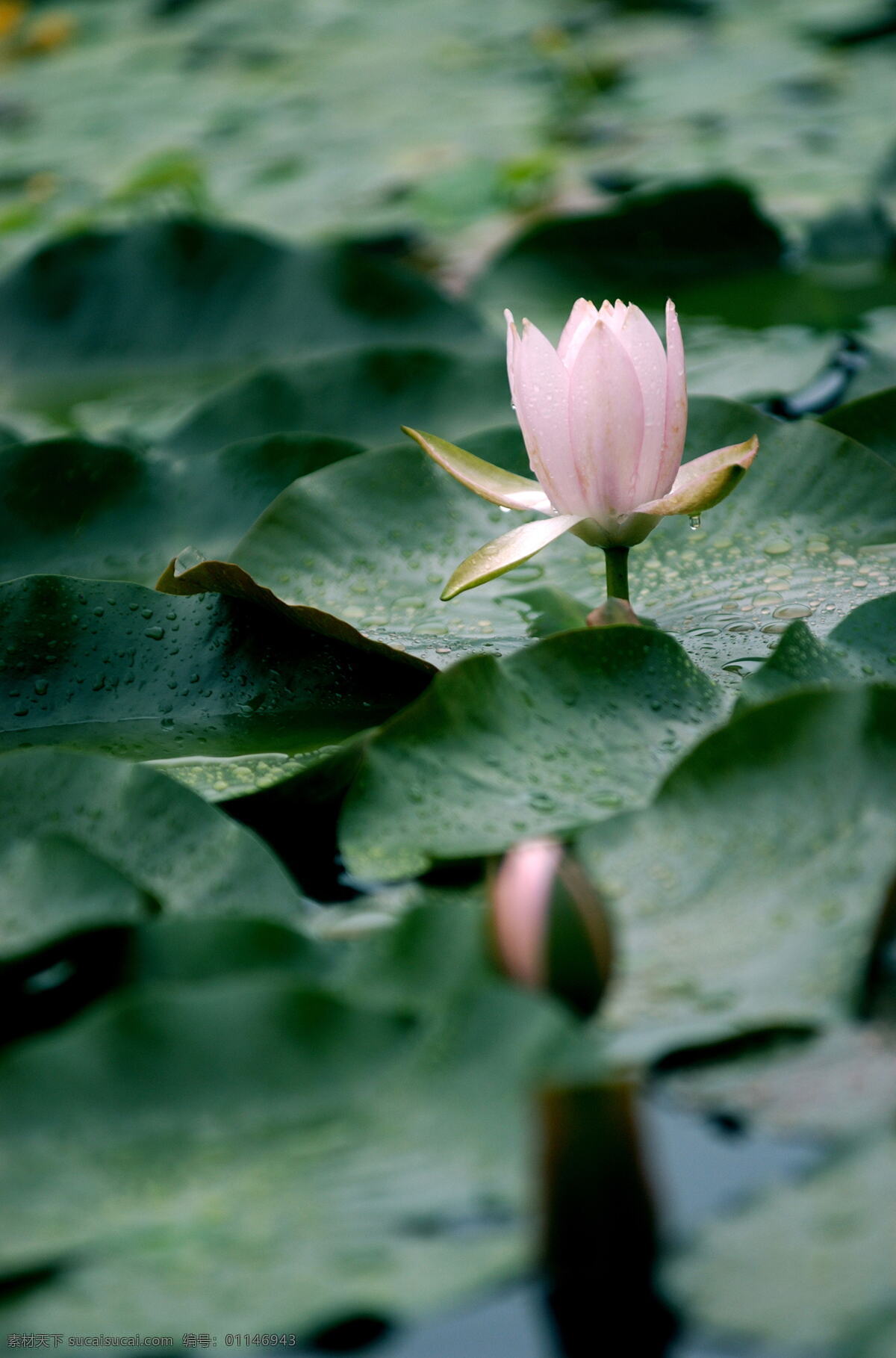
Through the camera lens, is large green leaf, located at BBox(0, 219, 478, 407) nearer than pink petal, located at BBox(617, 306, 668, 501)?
No

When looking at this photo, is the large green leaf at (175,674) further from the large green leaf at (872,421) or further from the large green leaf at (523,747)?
A: the large green leaf at (872,421)

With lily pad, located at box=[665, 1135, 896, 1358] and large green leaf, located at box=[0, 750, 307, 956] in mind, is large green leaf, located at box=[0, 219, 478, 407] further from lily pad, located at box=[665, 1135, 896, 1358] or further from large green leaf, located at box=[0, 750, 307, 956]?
lily pad, located at box=[665, 1135, 896, 1358]

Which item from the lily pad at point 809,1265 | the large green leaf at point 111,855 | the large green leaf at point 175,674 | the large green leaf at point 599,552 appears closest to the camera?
the lily pad at point 809,1265

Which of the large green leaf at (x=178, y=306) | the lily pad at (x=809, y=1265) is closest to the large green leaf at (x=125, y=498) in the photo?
the large green leaf at (x=178, y=306)

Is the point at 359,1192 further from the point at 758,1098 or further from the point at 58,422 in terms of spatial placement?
the point at 58,422

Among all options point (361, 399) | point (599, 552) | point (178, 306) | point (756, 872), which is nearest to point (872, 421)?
point (599, 552)

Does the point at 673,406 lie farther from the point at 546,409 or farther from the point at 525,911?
the point at 525,911

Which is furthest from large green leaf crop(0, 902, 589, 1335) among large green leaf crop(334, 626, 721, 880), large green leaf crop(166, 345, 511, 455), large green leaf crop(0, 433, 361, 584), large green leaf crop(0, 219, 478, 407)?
large green leaf crop(0, 219, 478, 407)

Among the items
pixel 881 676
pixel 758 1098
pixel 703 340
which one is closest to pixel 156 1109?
pixel 758 1098
